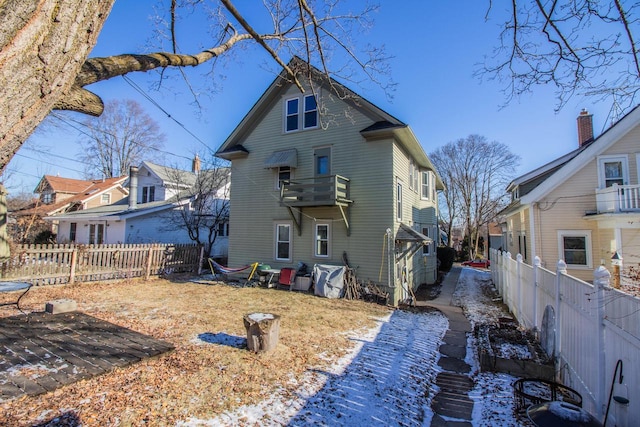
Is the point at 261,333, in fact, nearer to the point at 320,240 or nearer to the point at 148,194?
the point at 320,240

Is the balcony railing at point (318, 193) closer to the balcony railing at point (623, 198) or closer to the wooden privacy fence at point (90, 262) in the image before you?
the wooden privacy fence at point (90, 262)

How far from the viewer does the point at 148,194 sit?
23875 millimetres

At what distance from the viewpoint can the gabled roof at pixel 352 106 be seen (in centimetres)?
1108

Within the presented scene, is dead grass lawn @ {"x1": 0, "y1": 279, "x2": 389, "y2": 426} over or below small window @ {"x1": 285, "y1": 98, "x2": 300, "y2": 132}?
below

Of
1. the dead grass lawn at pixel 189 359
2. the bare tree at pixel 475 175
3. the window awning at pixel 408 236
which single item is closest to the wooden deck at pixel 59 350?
the dead grass lawn at pixel 189 359

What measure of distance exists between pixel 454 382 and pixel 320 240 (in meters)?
7.82

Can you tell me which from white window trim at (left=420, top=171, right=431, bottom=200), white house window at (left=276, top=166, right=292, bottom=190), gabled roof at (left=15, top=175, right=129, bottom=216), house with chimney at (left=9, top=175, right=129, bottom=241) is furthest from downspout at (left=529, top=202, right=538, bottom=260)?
gabled roof at (left=15, top=175, right=129, bottom=216)

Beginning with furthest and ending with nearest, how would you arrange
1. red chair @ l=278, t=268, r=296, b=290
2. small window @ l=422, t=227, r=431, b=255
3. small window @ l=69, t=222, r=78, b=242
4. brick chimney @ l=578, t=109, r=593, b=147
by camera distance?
small window @ l=69, t=222, r=78, b=242 → small window @ l=422, t=227, r=431, b=255 → brick chimney @ l=578, t=109, r=593, b=147 → red chair @ l=278, t=268, r=296, b=290

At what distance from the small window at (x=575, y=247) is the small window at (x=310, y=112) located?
10.7 m

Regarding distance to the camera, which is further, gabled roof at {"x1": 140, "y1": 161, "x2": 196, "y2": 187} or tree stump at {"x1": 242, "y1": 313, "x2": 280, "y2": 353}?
gabled roof at {"x1": 140, "y1": 161, "x2": 196, "y2": 187}

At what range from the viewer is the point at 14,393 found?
3.81 metres

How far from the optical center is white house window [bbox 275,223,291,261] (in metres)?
13.1

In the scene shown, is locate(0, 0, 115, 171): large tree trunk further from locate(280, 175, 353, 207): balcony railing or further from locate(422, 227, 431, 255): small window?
locate(422, 227, 431, 255): small window

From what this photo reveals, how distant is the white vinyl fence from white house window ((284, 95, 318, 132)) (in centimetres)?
977
